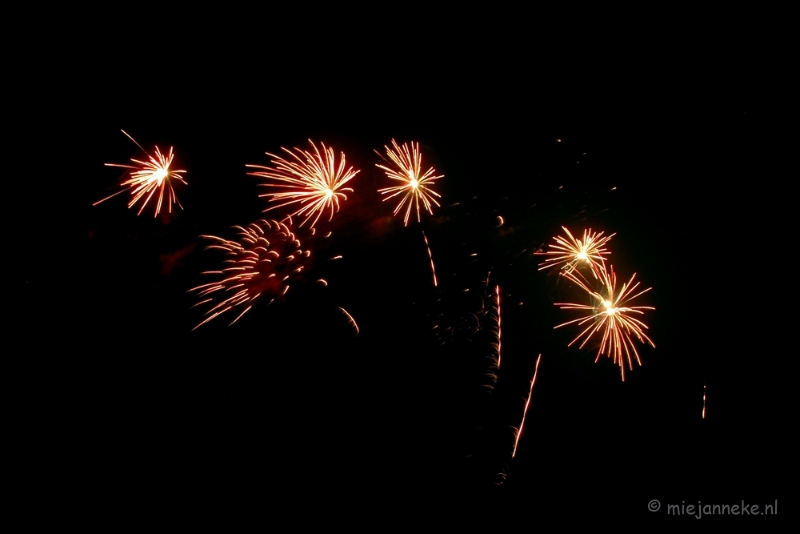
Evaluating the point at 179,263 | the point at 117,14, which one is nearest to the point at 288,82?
the point at 117,14

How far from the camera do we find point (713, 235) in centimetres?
355

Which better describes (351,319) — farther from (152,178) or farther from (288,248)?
(152,178)

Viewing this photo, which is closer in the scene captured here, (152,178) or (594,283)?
(152,178)

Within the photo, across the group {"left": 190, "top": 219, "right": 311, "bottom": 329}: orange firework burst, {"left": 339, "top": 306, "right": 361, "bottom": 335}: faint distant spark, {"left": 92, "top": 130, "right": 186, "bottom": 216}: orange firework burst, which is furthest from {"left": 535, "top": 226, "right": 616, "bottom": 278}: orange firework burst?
{"left": 92, "top": 130, "right": 186, "bottom": 216}: orange firework burst

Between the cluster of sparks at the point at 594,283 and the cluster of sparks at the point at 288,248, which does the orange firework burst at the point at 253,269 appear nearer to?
the cluster of sparks at the point at 288,248

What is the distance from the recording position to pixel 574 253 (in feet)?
10.0

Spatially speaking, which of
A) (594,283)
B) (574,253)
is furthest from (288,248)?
(594,283)

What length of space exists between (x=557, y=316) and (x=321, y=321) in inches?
66.6

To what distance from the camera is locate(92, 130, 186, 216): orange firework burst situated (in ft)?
9.12

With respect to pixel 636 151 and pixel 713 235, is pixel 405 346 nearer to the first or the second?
pixel 636 151

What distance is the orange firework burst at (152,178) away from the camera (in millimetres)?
2779

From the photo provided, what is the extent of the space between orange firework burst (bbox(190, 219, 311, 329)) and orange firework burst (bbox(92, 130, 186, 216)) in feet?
1.48

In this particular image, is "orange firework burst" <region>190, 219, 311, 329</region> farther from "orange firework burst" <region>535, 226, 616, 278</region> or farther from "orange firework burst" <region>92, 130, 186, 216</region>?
"orange firework burst" <region>535, 226, 616, 278</region>

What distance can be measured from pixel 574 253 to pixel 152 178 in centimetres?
276
